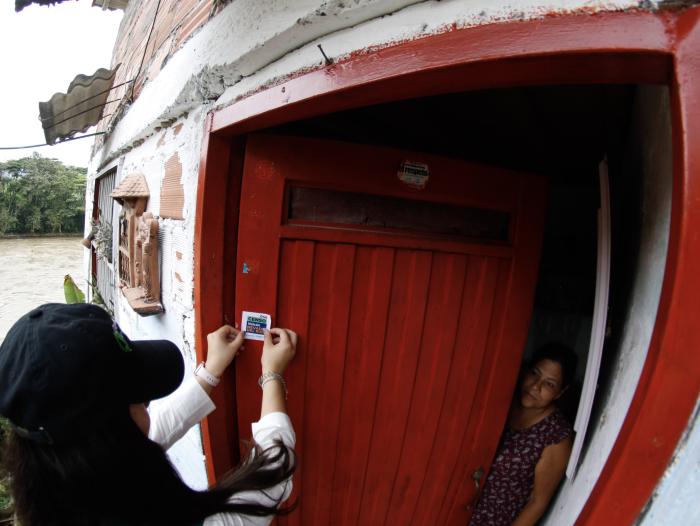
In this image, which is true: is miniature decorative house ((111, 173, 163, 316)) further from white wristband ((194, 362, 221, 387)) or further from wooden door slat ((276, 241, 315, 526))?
wooden door slat ((276, 241, 315, 526))

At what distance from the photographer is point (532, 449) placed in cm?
152

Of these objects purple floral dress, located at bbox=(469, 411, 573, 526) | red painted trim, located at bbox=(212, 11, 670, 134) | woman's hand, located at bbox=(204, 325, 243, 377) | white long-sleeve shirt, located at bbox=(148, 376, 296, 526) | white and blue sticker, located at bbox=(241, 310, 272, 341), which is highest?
red painted trim, located at bbox=(212, 11, 670, 134)

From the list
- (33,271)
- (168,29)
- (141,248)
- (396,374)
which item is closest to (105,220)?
(168,29)

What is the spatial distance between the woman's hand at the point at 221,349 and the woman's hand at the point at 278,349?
11cm

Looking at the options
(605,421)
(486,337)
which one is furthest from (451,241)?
(605,421)

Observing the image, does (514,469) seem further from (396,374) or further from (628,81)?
(628,81)

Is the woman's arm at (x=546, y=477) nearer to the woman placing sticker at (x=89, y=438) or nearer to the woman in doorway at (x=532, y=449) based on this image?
the woman in doorway at (x=532, y=449)

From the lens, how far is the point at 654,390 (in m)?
0.57

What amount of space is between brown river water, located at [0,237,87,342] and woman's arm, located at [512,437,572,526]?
28.5ft

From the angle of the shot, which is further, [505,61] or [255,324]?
[255,324]

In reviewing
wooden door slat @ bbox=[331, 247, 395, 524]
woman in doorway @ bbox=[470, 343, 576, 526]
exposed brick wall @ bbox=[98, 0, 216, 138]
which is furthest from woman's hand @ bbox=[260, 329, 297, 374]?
exposed brick wall @ bbox=[98, 0, 216, 138]

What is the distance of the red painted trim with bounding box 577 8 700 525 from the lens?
0.50 metres

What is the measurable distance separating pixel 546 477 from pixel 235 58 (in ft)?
6.79

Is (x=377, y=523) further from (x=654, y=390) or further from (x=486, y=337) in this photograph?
(x=654, y=390)
